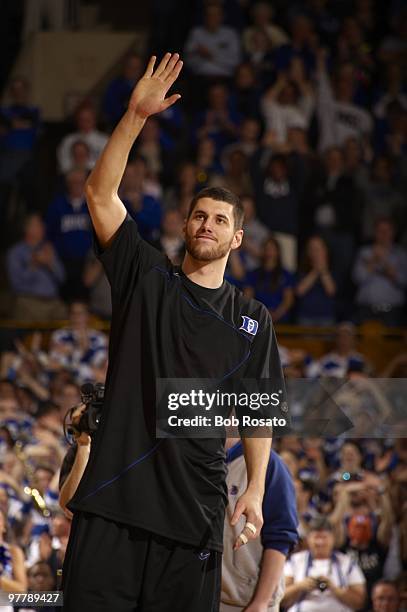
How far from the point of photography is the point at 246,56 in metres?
13.1

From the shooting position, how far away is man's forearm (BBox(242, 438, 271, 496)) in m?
3.83

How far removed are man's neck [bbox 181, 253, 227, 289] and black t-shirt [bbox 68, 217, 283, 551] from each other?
24 mm

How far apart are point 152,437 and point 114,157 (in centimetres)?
84

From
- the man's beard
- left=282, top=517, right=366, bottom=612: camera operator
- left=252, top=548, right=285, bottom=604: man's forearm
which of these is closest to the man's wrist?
the man's beard

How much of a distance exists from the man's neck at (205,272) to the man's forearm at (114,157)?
16.2 inches

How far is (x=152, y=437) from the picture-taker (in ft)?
12.0

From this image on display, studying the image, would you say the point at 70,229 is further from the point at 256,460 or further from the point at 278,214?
the point at 256,460

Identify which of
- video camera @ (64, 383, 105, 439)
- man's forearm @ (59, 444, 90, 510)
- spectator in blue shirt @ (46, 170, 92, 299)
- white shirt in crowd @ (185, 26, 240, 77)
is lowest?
man's forearm @ (59, 444, 90, 510)

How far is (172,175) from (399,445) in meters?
4.40

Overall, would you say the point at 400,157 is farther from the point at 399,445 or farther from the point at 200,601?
the point at 200,601

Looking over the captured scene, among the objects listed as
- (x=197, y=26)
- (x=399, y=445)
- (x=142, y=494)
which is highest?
(x=197, y=26)

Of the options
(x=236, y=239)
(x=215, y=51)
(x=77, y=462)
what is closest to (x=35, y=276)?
(x=215, y=51)

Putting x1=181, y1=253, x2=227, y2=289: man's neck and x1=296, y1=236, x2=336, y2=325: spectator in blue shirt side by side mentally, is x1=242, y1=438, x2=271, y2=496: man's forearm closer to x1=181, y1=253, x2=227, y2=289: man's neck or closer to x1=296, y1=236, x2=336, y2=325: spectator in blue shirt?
x1=181, y1=253, x2=227, y2=289: man's neck

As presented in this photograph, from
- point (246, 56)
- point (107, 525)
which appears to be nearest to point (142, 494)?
point (107, 525)
